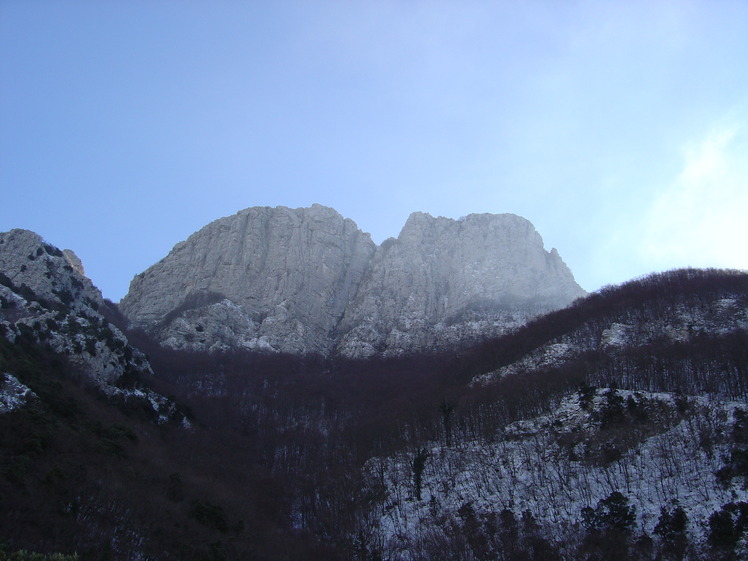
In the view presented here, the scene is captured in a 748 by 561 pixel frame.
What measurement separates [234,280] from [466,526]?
112094mm

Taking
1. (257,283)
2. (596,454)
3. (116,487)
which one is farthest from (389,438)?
(257,283)

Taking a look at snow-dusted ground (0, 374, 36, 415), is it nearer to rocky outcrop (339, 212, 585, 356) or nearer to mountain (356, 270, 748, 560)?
mountain (356, 270, 748, 560)

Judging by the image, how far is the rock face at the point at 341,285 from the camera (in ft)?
464

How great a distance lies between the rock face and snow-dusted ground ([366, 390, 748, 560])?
60.9 meters

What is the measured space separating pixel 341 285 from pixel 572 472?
379ft

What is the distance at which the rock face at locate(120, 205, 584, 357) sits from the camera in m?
141

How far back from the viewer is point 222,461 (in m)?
81.7

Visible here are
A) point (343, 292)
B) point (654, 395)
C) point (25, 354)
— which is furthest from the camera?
point (343, 292)

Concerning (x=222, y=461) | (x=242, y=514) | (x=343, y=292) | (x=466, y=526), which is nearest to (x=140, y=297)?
(x=343, y=292)

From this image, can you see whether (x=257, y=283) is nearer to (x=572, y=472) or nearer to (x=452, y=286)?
(x=452, y=286)

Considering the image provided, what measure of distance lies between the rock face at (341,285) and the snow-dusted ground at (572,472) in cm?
6091

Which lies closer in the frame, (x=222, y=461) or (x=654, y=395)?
(x=654, y=395)

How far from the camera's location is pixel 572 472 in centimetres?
6438

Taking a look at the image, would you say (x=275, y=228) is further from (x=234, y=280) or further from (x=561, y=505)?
(x=561, y=505)
